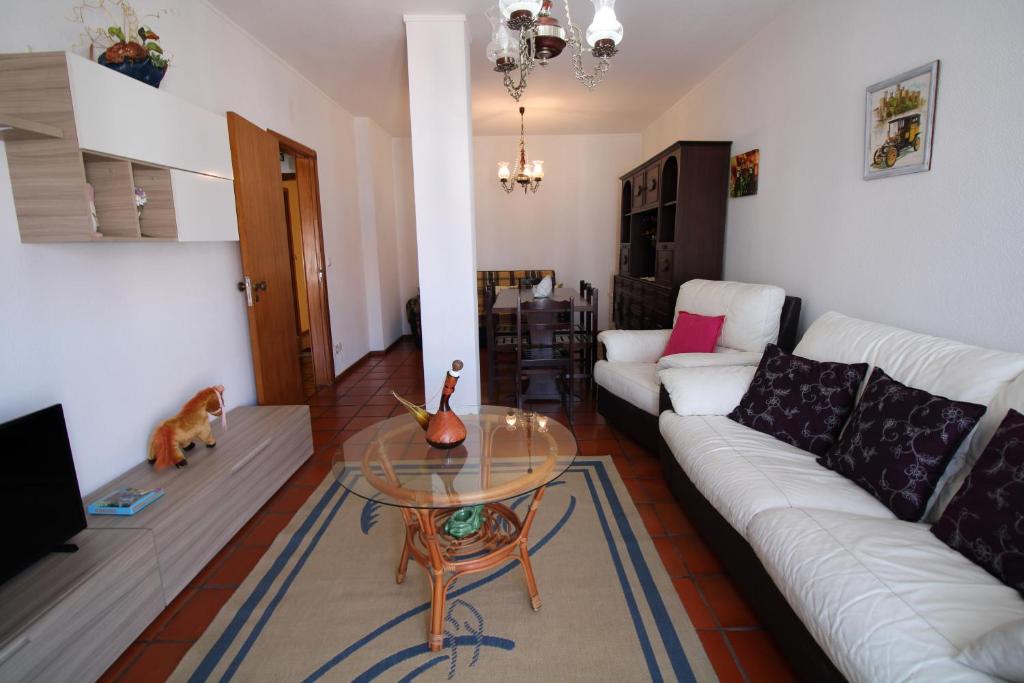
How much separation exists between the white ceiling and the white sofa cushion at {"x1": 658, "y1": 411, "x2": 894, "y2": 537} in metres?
2.37

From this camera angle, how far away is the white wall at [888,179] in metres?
1.65

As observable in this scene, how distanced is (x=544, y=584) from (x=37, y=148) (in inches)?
90.0

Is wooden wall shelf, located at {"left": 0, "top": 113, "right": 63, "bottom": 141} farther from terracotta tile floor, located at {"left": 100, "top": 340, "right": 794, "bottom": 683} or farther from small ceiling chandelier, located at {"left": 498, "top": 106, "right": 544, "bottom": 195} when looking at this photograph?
small ceiling chandelier, located at {"left": 498, "top": 106, "right": 544, "bottom": 195}

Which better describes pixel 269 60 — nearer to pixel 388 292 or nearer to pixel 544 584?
pixel 388 292

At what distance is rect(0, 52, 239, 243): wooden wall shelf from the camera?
60.0 inches

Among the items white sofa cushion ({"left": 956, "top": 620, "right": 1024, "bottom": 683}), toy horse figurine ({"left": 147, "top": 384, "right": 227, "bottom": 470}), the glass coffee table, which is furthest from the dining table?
white sofa cushion ({"left": 956, "top": 620, "right": 1024, "bottom": 683})

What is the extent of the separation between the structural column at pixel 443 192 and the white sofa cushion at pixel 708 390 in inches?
55.9

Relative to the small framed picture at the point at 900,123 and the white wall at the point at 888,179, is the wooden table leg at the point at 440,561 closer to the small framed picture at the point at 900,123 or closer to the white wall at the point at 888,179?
the white wall at the point at 888,179

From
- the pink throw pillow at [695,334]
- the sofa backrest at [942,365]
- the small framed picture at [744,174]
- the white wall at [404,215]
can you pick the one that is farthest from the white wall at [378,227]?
the sofa backrest at [942,365]

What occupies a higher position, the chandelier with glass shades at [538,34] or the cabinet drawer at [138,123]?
the chandelier with glass shades at [538,34]

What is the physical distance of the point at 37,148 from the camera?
5.11ft

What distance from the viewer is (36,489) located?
4.69 feet

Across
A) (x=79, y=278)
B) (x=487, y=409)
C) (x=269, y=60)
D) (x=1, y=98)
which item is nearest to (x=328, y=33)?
(x=269, y=60)

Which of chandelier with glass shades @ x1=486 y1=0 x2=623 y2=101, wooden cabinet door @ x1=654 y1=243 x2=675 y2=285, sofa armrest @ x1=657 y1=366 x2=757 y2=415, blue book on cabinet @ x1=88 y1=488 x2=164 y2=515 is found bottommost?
blue book on cabinet @ x1=88 y1=488 x2=164 y2=515
